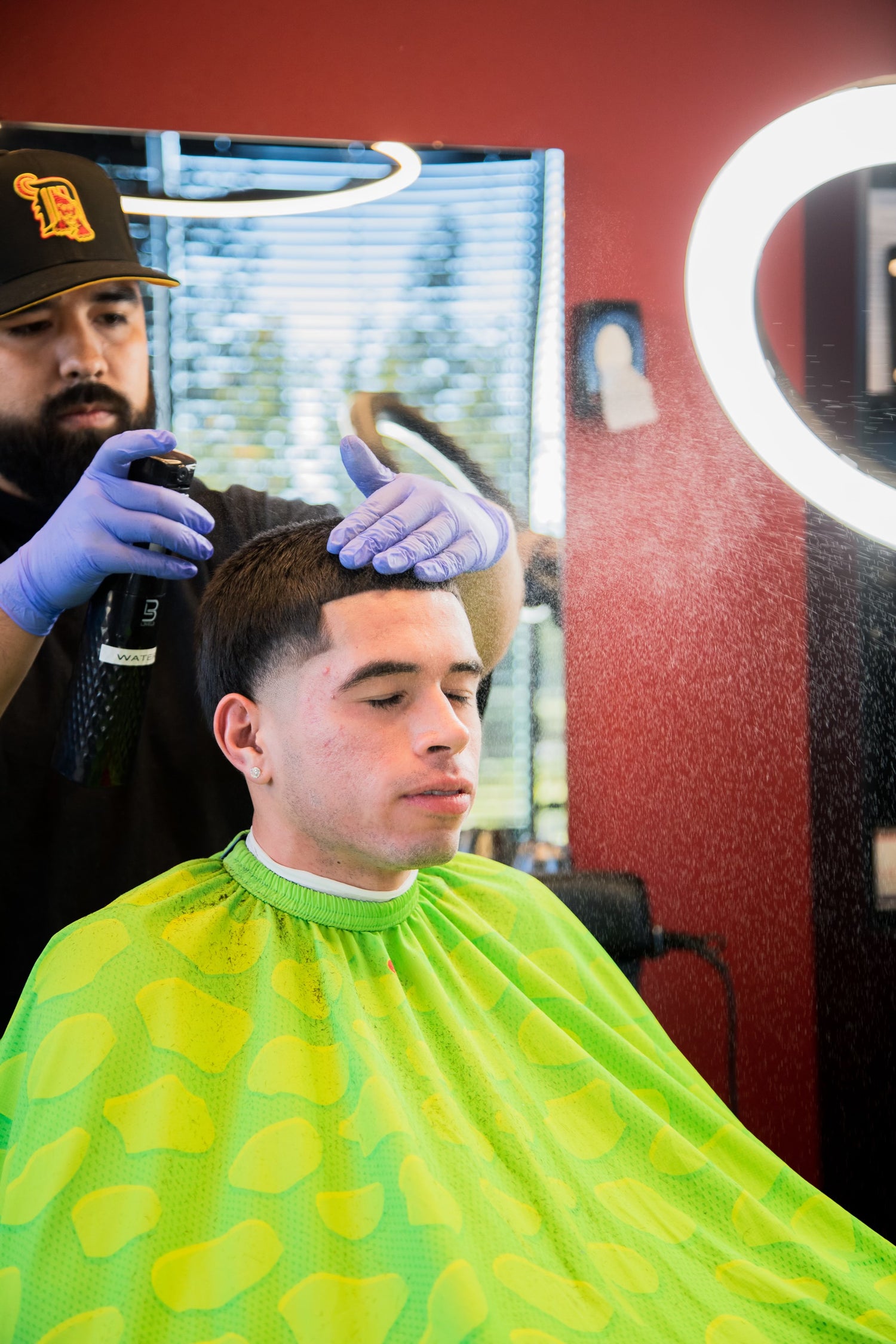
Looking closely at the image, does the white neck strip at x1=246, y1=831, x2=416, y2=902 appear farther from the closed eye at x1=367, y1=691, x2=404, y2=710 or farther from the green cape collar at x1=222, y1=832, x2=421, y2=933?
the closed eye at x1=367, y1=691, x2=404, y2=710

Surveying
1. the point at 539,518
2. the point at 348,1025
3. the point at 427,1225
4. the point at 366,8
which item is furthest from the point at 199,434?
the point at 427,1225

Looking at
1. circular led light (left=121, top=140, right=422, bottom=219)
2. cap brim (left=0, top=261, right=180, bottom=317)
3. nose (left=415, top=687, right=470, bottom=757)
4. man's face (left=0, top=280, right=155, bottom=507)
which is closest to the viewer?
nose (left=415, top=687, right=470, bottom=757)

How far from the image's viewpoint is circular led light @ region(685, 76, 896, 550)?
234 centimetres

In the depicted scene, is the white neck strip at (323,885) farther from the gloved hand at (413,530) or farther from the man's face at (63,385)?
the man's face at (63,385)

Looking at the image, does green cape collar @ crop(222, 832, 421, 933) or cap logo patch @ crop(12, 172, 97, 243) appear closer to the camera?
green cape collar @ crop(222, 832, 421, 933)

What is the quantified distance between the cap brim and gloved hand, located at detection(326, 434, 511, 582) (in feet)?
1.61

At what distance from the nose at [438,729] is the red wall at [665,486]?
92 centimetres

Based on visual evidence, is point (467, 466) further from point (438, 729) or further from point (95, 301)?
point (438, 729)

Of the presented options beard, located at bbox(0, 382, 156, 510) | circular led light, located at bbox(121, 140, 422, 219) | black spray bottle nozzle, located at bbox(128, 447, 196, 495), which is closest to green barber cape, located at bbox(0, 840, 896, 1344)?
black spray bottle nozzle, located at bbox(128, 447, 196, 495)

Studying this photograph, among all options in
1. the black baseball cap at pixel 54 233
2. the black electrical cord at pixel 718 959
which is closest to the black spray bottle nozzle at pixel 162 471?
the black baseball cap at pixel 54 233

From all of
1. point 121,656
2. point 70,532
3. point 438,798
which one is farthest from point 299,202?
point 438,798

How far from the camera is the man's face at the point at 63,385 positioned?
1901 mm

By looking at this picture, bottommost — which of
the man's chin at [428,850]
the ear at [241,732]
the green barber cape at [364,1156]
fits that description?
the green barber cape at [364,1156]

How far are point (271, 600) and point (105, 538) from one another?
0.27 meters
